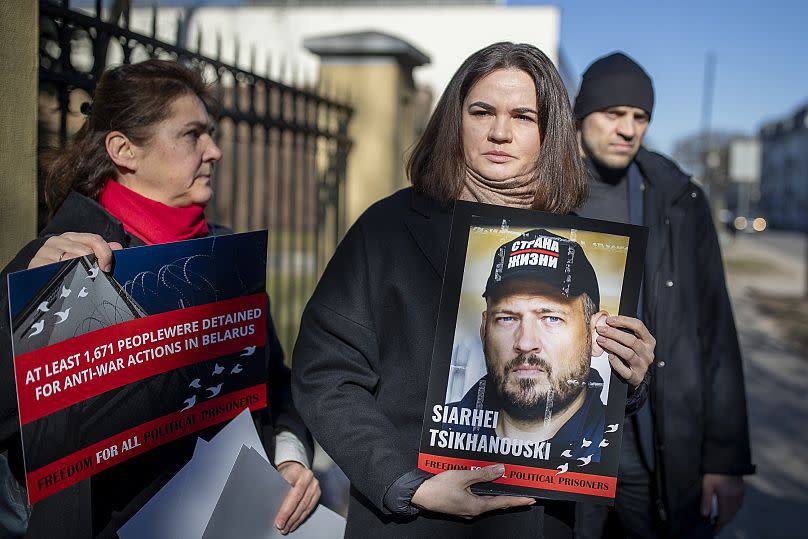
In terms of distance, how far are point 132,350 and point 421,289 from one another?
2.14 ft

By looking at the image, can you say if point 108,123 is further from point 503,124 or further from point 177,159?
point 503,124

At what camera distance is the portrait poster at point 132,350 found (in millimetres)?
1421

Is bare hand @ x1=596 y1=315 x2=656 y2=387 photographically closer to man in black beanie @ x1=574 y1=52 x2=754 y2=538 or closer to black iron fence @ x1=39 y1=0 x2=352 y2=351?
man in black beanie @ x1=574 y1=52 x2=754 y2=538

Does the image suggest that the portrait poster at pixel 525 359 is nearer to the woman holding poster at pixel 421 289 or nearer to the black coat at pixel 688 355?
the woman holding poster at pixel 421 289

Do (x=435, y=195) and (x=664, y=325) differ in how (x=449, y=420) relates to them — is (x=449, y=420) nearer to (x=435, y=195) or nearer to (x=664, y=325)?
(x=435, y=195)

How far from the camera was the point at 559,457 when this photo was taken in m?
1.65

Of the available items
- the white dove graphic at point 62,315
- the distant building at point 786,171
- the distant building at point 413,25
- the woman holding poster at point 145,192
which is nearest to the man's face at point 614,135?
the woman holding poster at point 145,192

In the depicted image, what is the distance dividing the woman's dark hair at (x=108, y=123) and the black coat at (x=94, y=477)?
0.12 metres

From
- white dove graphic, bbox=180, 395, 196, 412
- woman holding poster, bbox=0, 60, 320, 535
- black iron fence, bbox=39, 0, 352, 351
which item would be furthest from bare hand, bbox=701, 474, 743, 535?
black iron fence, bbox=39, 0, 352, 351

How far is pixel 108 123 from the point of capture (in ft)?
6.56

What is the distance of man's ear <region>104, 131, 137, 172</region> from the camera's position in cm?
199

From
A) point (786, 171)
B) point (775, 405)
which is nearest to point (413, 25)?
point (775, 405)

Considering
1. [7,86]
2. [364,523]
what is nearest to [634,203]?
[364,523]

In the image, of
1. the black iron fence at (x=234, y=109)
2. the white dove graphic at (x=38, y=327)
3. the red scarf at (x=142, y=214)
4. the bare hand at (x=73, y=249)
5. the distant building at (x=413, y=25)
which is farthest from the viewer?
the distant building at (x=413, y=25)
